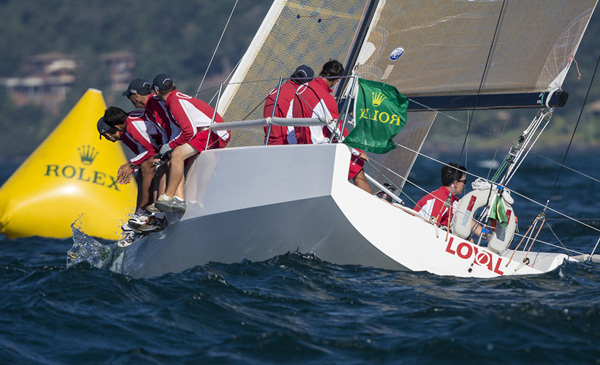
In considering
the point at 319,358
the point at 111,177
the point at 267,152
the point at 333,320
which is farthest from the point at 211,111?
the point at 111,177

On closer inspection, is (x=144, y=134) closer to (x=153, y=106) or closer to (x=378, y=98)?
(x=153, y=106)

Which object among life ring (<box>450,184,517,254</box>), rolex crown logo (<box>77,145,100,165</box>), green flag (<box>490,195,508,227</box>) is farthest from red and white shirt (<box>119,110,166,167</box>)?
rolex crown logo (<box>77,145,100,165</box>)

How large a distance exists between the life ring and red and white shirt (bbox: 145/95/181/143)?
6.19 feet

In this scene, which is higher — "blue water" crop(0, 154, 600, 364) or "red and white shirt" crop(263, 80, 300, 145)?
"red and white shirt" crop(263, 80, 300, 145)

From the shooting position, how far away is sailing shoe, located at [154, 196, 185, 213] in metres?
4.71

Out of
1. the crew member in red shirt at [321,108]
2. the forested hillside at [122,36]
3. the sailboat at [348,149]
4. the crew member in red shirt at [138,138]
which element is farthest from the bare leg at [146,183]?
the forested hillside at [122,36]

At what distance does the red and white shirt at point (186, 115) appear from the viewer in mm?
4824

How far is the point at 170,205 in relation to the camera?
15.5ft

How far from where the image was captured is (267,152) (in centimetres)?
426

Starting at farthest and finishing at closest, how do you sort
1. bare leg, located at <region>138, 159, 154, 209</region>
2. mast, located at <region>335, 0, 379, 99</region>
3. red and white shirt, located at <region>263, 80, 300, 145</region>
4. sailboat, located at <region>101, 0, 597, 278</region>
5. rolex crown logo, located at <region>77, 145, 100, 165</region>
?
rolex crown logo, located at <region>77, 145, 100, 165</region> < mast, located at <region>335, 0, 379, 99</region> < bare leg, located at <region>138, 159, 154, 209</region> < red and white shirt, located at <region>263, 80, 300, 145</region> < sailboat, located at <region>101, 0, 597, 278</region>

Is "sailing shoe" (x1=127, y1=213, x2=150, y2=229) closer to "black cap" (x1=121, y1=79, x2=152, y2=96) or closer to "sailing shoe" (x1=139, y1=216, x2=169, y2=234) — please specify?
"sailing shoe" (x1=139, y1=216, x2=169, y2=234)

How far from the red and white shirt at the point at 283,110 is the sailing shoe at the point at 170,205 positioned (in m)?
0.71

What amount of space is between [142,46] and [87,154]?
2868 inches

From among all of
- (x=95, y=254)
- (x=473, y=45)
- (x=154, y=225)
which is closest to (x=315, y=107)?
(x=154, y=225)
